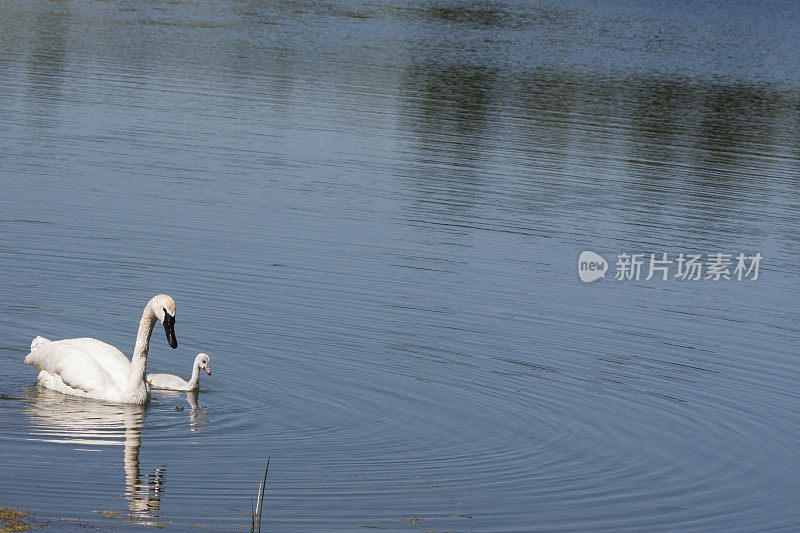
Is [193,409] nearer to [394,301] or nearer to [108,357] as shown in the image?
[108,357]

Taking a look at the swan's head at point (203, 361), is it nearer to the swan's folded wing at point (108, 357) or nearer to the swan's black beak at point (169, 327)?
the swan's black beak at point (169, 327)

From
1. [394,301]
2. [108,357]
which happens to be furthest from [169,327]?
[394,301]

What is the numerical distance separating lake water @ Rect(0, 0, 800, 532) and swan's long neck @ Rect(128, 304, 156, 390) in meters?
0.38

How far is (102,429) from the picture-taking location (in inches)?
483

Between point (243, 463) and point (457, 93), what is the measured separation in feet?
104

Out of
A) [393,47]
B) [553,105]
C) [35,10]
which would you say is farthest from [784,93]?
[35,10]

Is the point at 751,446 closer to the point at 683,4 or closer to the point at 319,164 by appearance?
the point at 319,164

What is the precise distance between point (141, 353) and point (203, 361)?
736 mm

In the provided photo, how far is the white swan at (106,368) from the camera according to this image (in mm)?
13234

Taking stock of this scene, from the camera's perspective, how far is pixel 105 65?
41406 mm

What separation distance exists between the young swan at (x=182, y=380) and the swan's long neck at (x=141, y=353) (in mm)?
563

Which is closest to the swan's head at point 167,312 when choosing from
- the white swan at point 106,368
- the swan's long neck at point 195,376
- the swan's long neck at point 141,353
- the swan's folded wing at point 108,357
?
the white swan at point 106,368

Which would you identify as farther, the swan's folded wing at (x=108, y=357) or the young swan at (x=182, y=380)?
the young swan at (x=182, y=380)

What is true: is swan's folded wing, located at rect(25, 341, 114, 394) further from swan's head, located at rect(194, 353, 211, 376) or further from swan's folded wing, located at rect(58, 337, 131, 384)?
swan's head, located at rect(194, 353, 211, 376)
